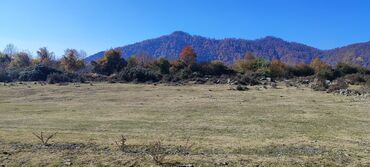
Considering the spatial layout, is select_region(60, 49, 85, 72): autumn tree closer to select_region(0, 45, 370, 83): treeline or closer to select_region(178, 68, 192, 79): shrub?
select_region(0, 45, 370, 83): treeline

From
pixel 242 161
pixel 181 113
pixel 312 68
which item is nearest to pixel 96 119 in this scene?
pixel 181 113

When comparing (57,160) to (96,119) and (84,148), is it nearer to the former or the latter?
(84,148)

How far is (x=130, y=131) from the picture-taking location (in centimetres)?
2314

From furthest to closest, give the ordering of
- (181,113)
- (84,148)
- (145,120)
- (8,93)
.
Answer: (8,93)
(181,113)
(145,120)
(84,148)

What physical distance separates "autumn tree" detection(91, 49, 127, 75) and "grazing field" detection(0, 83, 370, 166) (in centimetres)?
6146

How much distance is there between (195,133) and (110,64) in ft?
262

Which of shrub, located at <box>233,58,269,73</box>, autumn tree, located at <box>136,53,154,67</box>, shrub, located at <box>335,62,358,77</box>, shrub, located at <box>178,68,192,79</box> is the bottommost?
shrub, located at <box>178,68,192,79</box>

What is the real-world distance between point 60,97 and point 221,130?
27.1 meters

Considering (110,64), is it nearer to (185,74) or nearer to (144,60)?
(144,60)

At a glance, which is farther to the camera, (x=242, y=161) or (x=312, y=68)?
(x=312, y=68)

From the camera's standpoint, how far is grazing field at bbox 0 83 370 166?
1622cm

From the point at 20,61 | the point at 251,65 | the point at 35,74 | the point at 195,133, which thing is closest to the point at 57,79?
the point at 35,74

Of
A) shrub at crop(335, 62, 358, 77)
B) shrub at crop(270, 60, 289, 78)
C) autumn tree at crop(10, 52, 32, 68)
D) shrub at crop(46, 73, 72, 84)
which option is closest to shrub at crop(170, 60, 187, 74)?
shrub at crop(270, 60, 289, 78)

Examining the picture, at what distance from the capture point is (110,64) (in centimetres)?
10025
